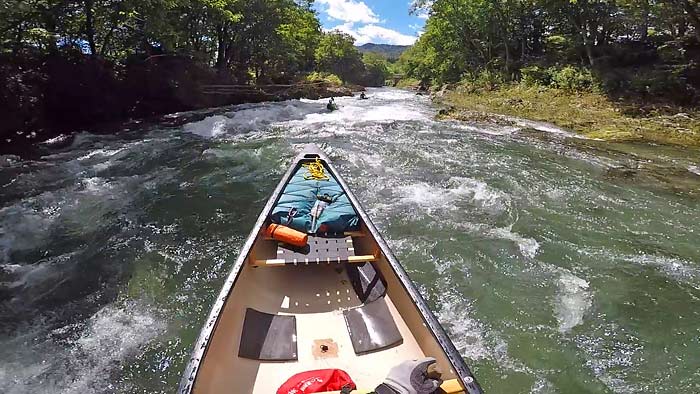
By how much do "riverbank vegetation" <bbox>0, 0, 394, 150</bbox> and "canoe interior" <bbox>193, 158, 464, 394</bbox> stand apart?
13.7 meters

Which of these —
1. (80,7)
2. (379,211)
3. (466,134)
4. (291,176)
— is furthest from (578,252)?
(80,7)

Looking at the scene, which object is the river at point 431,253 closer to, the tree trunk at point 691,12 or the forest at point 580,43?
the tree trunk at point 691,12

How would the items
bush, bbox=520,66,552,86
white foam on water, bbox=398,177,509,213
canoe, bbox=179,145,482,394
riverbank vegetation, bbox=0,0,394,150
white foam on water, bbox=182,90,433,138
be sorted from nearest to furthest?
canoe, bbox=179,145,482,394 → white foam on water, bbox=398,177,509,213 → riverbank vegetation, bbox=0,0,394,150 → white foam on water, bbox=182,90,433,138 → bush, bbox=520,66,552,86

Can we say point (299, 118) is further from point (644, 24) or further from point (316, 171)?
point (644, 24)

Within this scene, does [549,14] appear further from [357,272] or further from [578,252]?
[357,272]

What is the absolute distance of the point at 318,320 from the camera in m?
5.43

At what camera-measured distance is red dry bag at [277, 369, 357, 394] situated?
4074 millimetres

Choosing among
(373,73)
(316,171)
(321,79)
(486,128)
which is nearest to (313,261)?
(316,171)

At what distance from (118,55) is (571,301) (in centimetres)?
2597

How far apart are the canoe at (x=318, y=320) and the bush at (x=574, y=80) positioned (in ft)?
77.3

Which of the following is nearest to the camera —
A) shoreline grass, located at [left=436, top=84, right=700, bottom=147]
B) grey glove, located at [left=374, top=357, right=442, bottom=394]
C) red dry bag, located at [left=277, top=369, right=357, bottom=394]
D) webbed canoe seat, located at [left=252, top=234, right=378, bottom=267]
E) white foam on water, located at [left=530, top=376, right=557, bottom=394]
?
grey glove, located at [left=374, top=357, right=442, bottom=394]

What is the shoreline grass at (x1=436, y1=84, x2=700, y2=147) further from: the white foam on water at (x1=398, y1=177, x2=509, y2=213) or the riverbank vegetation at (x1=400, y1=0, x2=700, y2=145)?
the white foam on water at (x1=398, y1=177, x2=509, y2=213)

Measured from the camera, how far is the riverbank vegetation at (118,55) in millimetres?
17766

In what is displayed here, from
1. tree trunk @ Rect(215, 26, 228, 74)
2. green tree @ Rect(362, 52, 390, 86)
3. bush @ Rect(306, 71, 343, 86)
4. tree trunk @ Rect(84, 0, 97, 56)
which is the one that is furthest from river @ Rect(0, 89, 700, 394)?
green tree @ Rect(362, 52, 390, 86)
